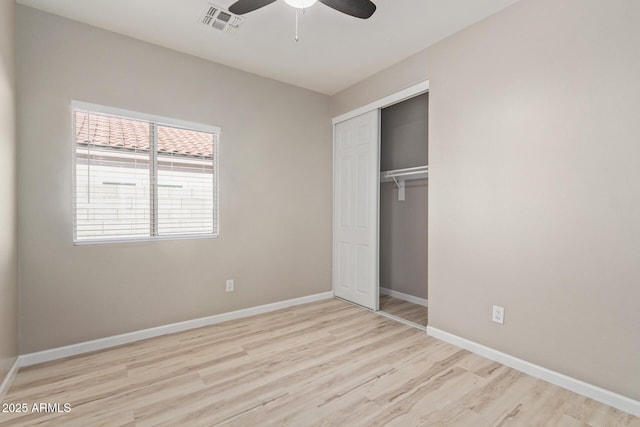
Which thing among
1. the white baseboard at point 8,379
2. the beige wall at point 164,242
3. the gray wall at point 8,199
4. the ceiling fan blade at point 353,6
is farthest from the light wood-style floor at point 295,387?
the ceiling fan blade at point 353,6

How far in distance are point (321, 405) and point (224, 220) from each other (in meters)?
2.10

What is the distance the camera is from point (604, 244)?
1932 mm

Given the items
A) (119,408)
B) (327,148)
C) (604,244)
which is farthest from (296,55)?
(119,408)

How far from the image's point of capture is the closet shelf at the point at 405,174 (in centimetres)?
356

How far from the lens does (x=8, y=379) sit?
2.10m

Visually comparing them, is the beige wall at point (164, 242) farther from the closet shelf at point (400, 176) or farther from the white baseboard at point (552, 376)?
the white baseboard at point (552, 376)

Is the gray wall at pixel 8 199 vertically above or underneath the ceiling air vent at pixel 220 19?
underneath

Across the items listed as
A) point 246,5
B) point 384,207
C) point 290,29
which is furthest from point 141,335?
point 384,207

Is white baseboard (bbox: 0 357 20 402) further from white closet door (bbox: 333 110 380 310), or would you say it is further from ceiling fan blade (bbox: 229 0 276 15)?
white closet door (bbox: 333 110 380 310)

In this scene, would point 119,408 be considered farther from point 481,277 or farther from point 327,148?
point 327,148

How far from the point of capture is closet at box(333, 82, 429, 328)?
3643 millimetres

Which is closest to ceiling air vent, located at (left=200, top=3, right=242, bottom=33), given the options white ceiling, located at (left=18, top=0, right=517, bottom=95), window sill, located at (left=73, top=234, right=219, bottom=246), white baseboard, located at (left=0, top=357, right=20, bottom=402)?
white ceiling, located at (left=18, top=0, right=517, bottom=95)

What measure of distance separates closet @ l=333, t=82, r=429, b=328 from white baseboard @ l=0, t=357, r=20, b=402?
10.3 feet

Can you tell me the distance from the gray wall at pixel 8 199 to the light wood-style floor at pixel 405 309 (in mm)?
3323
